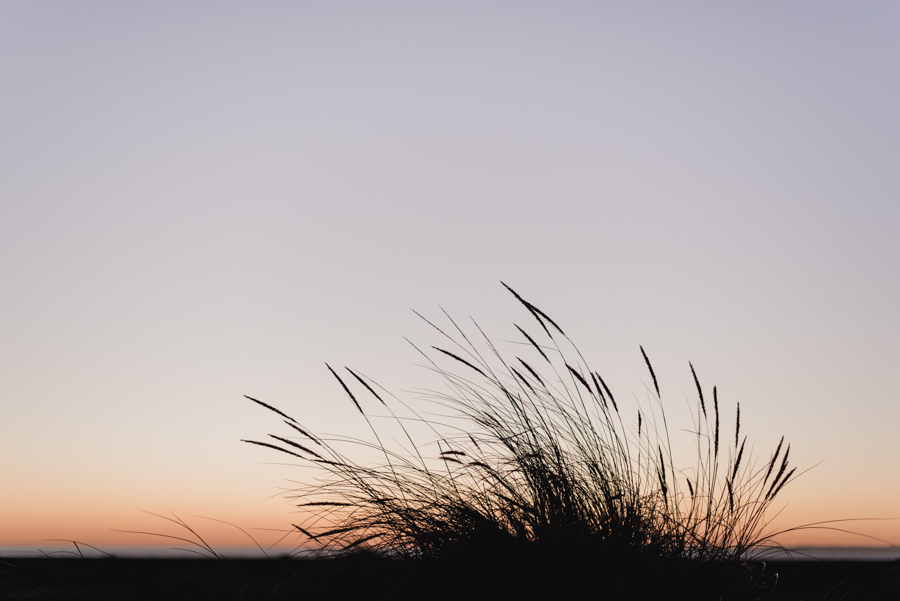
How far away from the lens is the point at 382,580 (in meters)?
2.08

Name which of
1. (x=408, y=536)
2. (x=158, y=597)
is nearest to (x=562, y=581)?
(x=408, y=536)

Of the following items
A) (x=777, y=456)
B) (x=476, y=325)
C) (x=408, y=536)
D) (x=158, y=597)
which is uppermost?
(x=476, y=325)

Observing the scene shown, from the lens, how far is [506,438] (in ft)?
7.91

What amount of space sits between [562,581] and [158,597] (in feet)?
3.53

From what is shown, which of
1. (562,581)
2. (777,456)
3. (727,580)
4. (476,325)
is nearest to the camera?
(562,581)

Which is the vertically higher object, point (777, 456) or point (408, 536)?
point (777, 456)

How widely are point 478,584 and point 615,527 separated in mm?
480

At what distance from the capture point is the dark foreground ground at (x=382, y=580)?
6.23 ft

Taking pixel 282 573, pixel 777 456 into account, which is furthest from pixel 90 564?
pixel 777 456

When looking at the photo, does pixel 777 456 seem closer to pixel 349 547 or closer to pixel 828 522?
pixel 828 522

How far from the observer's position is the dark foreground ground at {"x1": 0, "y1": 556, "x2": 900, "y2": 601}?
1.90 meters

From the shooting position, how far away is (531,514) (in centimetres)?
225

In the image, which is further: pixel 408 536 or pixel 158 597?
pixel 408 536

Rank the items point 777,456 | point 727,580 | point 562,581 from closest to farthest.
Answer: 1. point 562,581
2. point 727,580
3. point 777,456
